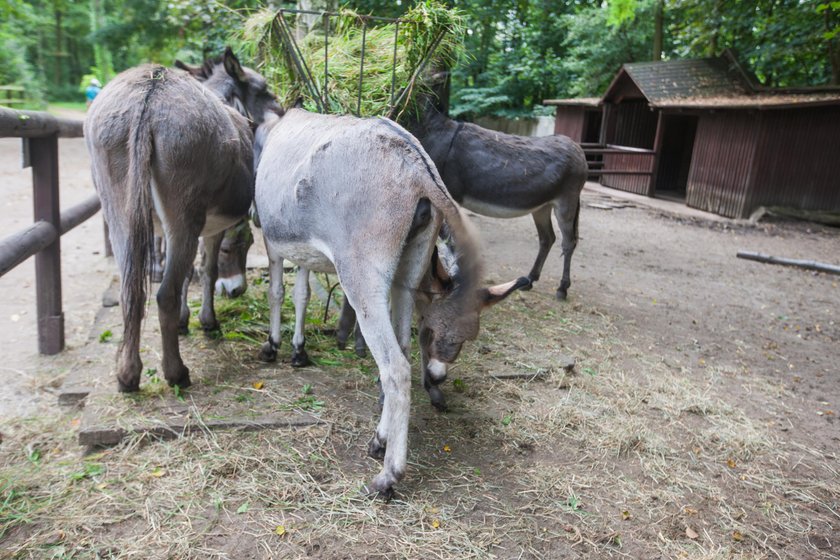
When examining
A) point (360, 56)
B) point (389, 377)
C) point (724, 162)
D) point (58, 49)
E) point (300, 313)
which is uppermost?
point (58, 49)

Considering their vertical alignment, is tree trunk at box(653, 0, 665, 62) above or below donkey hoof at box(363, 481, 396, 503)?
above

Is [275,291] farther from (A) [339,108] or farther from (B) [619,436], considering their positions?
(B) [619,436]

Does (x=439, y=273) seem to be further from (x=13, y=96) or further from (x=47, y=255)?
(x=13, y=96)

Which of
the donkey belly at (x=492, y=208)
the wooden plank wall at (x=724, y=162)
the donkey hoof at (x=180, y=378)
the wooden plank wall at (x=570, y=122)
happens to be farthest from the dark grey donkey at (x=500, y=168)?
the wooden plank wall at (x=570, y=122)

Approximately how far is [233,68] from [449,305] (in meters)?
2.69

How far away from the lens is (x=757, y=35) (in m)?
15.0

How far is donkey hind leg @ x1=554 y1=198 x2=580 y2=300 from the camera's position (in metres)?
6.08

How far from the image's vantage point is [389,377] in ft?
8.39

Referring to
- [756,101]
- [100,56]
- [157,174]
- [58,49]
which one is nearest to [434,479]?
[157,174]

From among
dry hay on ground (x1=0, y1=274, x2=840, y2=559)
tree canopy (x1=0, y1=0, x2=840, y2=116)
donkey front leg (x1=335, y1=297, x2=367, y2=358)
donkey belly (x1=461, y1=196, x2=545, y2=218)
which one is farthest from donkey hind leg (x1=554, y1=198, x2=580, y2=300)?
donkey front leg (x1=335, y1=297, x2=367, y2=358)

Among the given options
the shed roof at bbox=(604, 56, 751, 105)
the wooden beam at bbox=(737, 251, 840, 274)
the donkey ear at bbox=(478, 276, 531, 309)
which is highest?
the shed roof at bbox=(604, 56, 751, 105)

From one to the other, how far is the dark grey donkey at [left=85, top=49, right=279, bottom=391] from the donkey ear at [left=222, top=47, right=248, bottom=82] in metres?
0.77

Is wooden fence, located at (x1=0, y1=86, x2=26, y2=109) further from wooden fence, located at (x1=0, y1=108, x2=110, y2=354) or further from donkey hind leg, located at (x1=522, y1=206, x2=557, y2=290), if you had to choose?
donkey hind leg, located at (x1=522, y1=206, x2=557, y2=290)

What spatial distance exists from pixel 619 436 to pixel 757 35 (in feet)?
52.3
